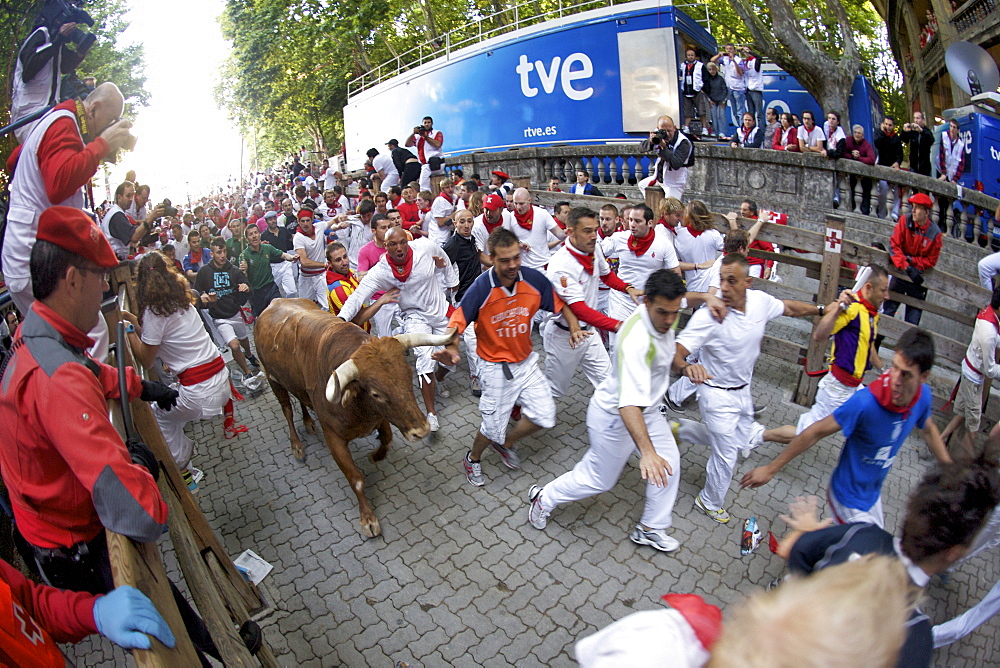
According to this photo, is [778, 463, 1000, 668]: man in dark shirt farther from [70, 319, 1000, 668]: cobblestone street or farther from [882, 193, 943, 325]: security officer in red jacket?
[882, 193, 943, 325]: security officer in red jacket

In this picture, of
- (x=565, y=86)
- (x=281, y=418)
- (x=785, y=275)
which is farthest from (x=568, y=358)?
(x=565, y=86)

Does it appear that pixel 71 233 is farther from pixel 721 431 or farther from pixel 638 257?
pixel 638 257

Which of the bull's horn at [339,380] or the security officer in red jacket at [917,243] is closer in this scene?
the bull's horn at [339,380]

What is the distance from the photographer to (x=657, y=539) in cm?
460

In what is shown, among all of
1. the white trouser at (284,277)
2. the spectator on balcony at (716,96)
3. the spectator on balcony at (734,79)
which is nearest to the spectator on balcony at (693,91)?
the spectator on balcony at (716,96)

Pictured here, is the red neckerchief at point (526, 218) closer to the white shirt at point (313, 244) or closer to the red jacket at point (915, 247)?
the white shirt at point (313, 244)

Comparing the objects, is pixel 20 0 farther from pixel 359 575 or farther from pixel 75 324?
pixel 359 575

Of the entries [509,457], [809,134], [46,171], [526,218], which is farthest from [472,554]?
[809,134]

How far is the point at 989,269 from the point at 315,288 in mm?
8993

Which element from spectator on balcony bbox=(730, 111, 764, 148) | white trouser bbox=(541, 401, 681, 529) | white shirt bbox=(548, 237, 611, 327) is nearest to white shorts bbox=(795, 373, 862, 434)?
white trouser bbox=(541, 401, 681, 529)

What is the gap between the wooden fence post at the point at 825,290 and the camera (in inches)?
262

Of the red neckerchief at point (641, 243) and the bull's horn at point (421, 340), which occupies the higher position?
the red neckerchief at point (641, 243)

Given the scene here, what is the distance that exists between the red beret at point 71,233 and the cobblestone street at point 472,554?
297 centimetres

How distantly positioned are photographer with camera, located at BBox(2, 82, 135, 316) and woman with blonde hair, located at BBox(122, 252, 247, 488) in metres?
1.42
